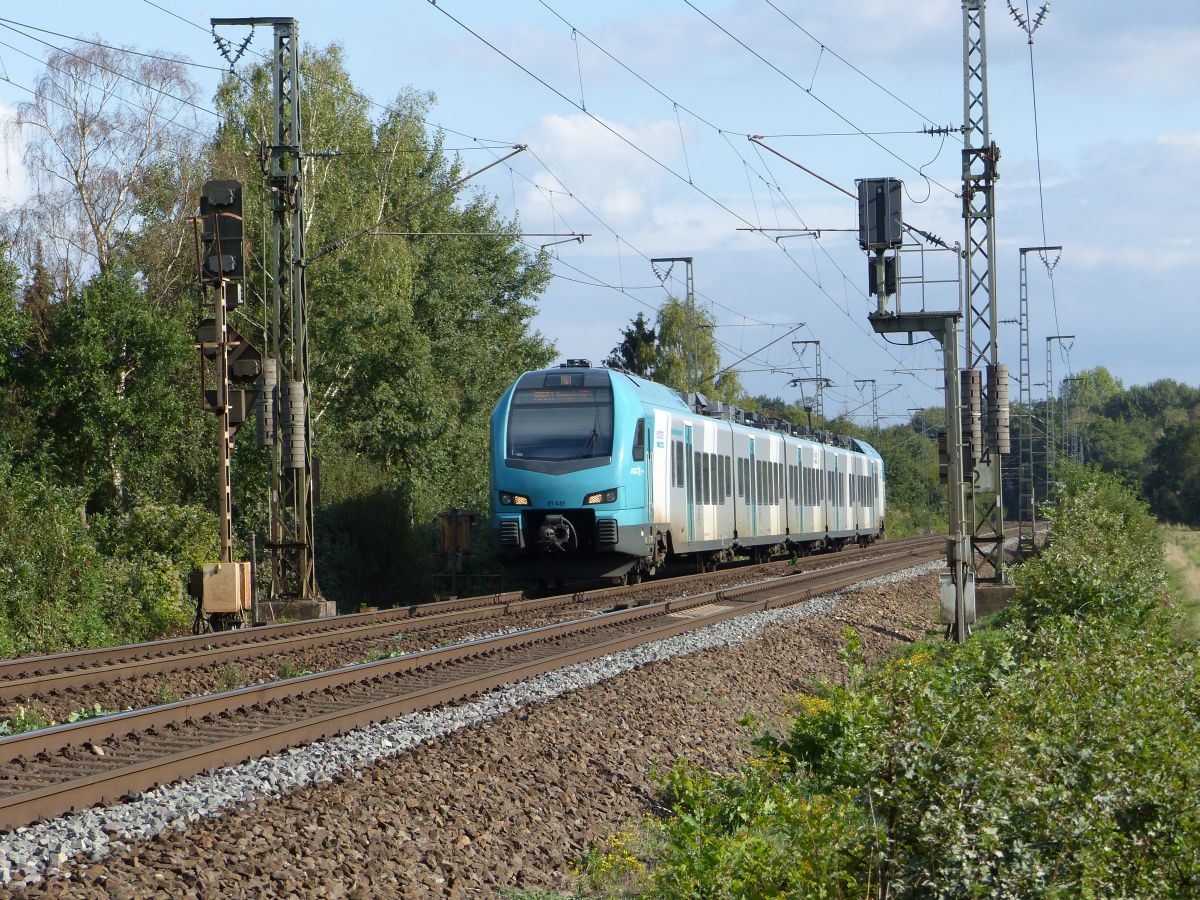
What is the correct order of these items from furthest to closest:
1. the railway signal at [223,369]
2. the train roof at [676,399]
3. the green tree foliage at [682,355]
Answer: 1. the green tree foliage at [682,355]
2. the train roof at [676,399]
3. the railway signal at [223,369]

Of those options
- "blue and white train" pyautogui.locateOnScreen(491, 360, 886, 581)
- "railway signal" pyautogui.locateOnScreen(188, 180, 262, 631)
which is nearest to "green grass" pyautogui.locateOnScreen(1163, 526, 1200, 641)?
"blue and white train" pyautogui.locateOnScreen(491, 360, 886, 581)

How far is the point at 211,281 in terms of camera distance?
62.2 feet

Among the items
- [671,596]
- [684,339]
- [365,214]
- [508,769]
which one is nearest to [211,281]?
[671,596]

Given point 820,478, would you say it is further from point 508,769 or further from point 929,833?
point 929,833

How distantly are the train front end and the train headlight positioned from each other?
0.05ft

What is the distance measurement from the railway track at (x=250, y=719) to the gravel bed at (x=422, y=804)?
239 millimetres

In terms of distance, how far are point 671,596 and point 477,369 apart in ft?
71.9

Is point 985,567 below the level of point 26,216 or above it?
below

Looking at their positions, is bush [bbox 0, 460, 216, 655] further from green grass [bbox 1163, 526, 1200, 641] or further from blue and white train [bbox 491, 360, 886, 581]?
green grass [bbox 1163, 526, 1200, 641]

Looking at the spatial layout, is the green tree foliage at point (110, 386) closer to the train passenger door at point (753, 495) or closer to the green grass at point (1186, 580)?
the train passenger door at point (753, 495)

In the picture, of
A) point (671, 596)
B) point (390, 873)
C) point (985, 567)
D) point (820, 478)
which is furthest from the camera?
point (820, 478)

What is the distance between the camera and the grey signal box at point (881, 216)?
1764cm

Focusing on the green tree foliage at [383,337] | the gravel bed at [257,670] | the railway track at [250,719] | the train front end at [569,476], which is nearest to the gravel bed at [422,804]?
the railway track at [250,719]

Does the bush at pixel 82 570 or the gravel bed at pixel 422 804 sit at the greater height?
the bush at pixel 82 570
